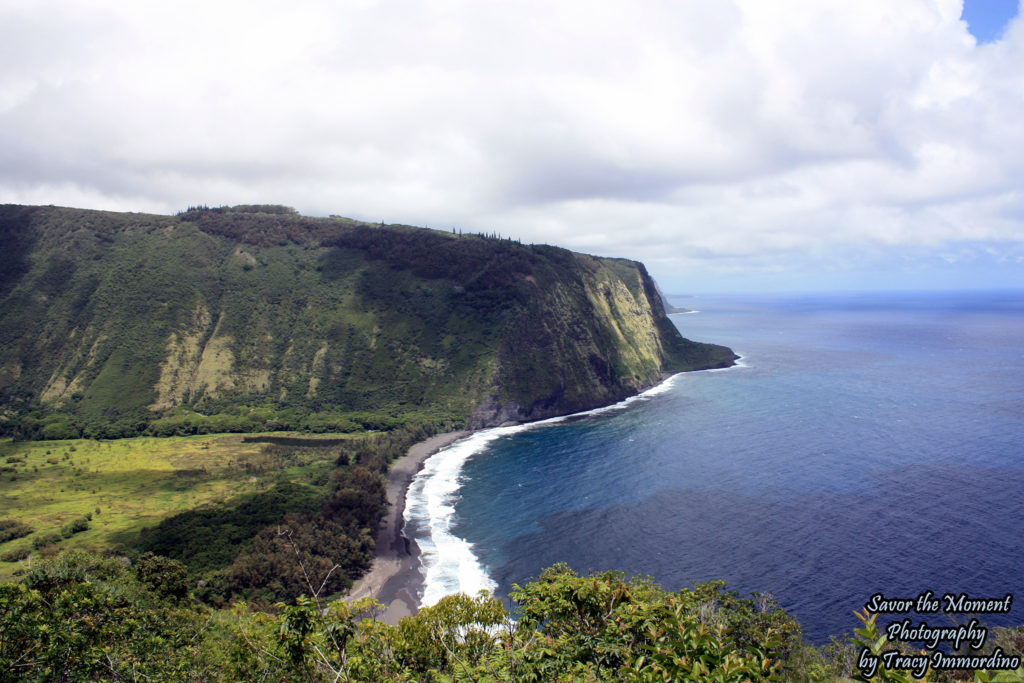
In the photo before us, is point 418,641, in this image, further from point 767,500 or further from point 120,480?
point 120,480

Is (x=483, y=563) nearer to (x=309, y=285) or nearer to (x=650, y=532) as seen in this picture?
(x=650, y=532)

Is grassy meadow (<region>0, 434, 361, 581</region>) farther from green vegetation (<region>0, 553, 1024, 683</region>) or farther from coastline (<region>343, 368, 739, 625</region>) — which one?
green vegetation (<region>0, 553, 1024, 683</region>)

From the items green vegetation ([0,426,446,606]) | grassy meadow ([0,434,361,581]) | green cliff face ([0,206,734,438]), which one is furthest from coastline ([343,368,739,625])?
green cliff face ([0,206,734,438])

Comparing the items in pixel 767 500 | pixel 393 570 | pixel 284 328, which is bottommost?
pixel 393 570

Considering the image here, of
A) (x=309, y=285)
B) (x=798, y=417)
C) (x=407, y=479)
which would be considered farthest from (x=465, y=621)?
(x=309, y=285)

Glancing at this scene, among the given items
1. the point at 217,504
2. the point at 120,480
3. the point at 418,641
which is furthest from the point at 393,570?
the point at 120,480
